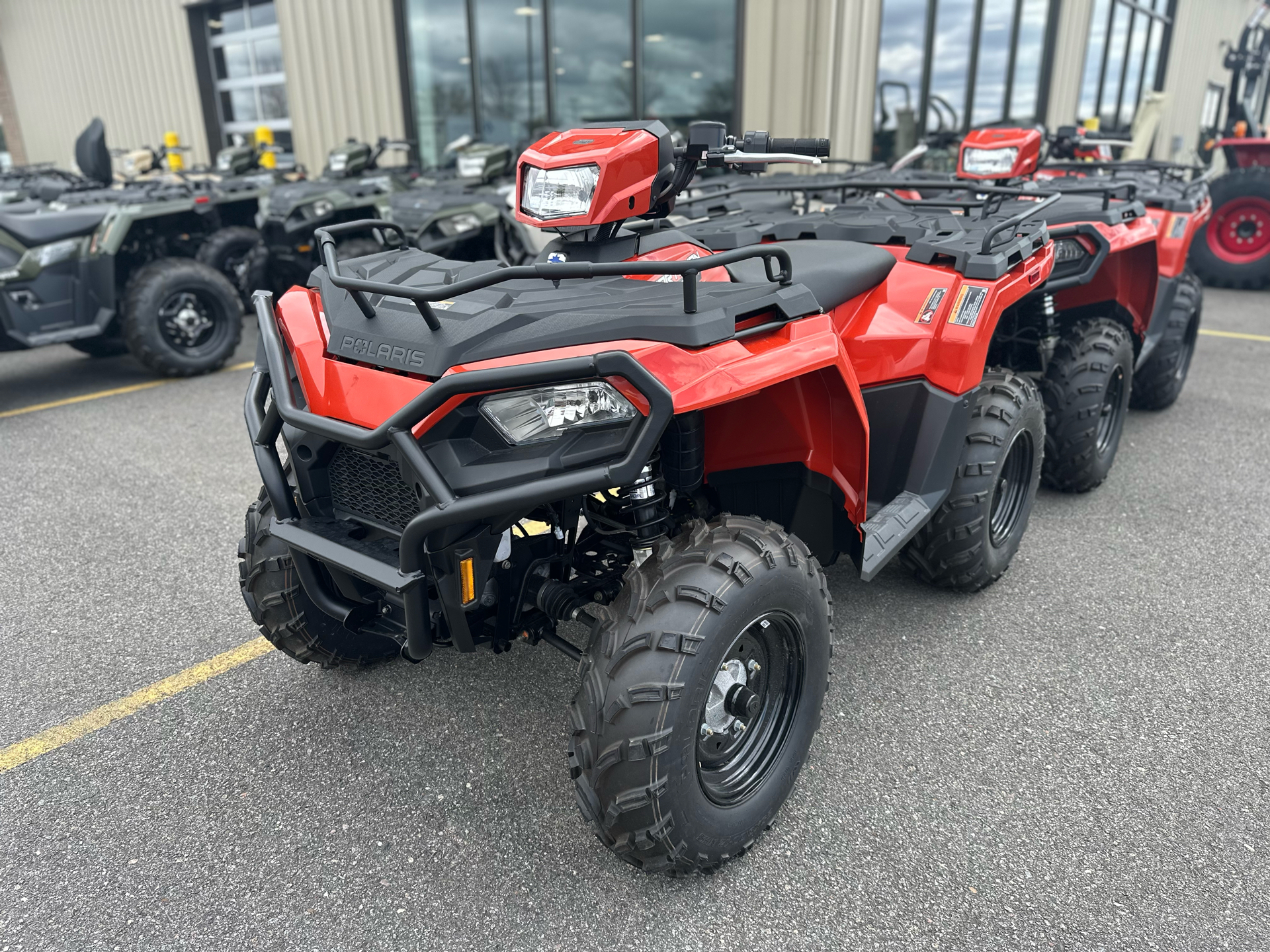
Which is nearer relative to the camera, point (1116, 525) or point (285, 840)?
point (285, 840)

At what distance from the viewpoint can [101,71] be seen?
17.2m

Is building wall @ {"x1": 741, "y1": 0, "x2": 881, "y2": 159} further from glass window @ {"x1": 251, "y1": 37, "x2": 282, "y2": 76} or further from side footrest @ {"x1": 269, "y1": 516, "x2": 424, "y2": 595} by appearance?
side footrest @ {"x1": 269, "y1": 516, "x2": 424, "y2": 595}

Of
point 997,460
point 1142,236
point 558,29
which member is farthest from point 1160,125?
point 997,460

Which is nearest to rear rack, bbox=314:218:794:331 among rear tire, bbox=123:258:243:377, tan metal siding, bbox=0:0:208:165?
rear tire, bbox=123:258:243:377

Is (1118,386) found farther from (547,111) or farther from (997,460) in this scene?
(547,111)

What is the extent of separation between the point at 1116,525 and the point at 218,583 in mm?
3727

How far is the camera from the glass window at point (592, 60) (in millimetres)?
11383

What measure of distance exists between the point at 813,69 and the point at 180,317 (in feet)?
26.0

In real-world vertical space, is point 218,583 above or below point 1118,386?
below

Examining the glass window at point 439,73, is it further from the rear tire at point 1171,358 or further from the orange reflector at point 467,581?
the orange reflector at point 467,581

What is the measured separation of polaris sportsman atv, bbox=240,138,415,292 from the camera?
7.29 meters

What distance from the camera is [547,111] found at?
39.3ft

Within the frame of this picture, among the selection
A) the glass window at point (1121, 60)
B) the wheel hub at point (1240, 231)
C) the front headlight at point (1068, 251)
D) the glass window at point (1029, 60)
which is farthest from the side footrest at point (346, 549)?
the glass window at point (1121, 60)

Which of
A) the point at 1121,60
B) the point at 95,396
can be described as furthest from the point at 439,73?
the point at 1121,60
